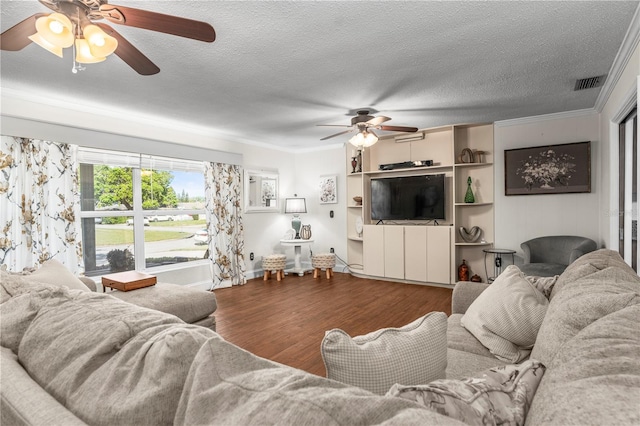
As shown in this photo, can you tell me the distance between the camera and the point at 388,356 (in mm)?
885

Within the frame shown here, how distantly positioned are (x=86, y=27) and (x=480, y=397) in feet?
7.06

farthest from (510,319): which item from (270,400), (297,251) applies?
(297,251)

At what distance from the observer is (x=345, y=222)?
6281mm

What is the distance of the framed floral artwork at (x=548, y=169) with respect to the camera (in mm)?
4316

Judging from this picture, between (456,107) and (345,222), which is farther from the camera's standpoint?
(345,222)

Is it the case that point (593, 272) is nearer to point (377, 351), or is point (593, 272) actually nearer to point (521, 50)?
point (377, 351)

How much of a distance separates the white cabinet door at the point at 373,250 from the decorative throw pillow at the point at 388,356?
14.9ft

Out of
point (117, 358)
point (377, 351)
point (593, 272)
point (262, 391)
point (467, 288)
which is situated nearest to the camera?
point (262, 391)

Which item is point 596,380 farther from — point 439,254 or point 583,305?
point 439,254

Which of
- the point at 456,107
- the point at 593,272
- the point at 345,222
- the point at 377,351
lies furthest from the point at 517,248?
the point at 377,351

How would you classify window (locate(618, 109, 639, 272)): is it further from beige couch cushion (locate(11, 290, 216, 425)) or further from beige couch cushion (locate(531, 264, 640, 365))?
beige couch cushion (locate(11, 290, 216, 425))

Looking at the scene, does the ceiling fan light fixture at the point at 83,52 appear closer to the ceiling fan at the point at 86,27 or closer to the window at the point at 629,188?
the ceiling fan at the point at 86,27

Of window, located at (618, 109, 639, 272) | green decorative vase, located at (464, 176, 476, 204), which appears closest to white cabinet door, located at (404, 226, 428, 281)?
green decorative vase, located at (464, 176, 476, 204)

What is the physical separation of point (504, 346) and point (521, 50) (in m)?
2.31
